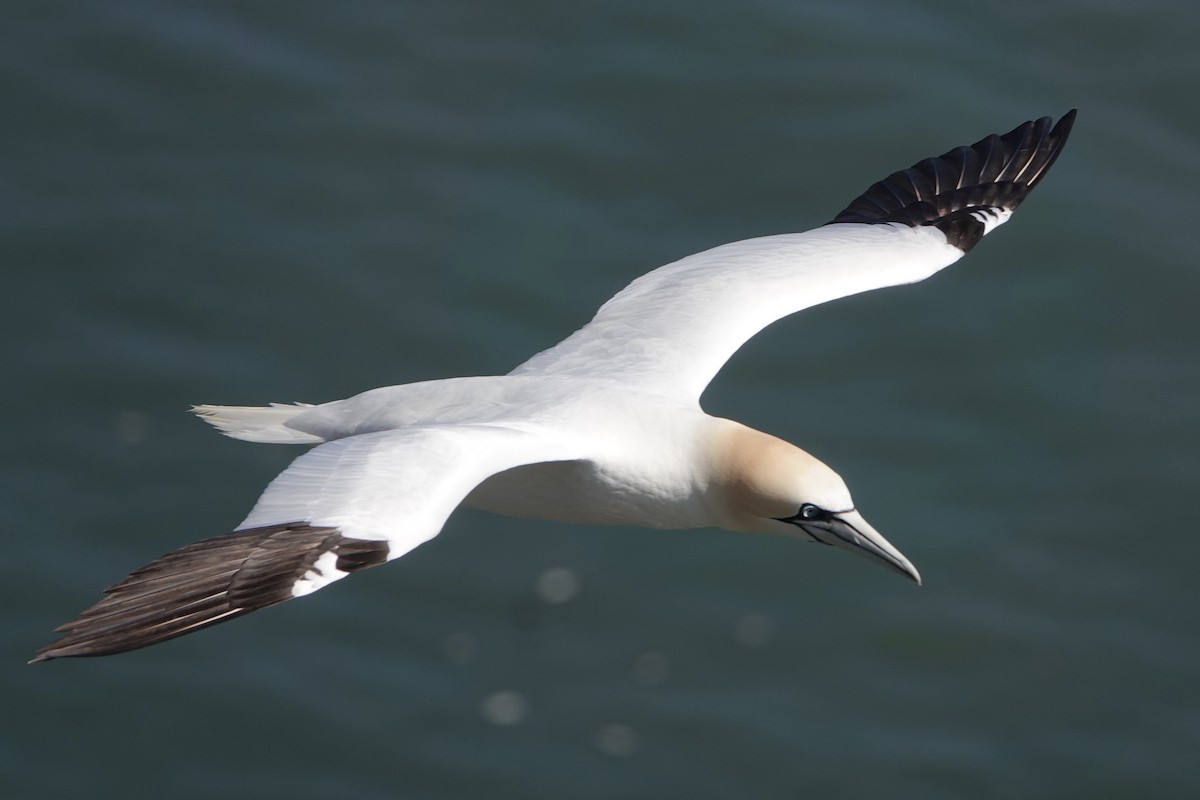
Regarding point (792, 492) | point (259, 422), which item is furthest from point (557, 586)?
point (792, 492)

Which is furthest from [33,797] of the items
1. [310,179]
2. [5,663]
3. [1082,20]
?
[1082,20]

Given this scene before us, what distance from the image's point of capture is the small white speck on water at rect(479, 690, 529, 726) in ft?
31.6

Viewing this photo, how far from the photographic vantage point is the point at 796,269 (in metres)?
9.30

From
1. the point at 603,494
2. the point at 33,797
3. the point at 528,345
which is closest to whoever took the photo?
the point at 603,494

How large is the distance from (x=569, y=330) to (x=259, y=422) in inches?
103

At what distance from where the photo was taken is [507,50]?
12.5 m

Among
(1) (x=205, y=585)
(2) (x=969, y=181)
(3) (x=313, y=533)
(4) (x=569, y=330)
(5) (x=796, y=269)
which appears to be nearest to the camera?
(1) (x=205, y=585)

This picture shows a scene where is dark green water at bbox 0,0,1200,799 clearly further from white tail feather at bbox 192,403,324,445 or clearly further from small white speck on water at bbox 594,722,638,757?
white tail feather at bbox 192,403,324,445

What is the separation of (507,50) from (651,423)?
504cm

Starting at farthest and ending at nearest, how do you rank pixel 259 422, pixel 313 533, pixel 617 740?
pixel 617 740 < pixel 259 422 < pixel 313 533

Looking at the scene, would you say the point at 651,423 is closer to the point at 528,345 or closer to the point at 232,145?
the point at 528,345

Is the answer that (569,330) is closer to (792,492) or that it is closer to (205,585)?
(792,492)

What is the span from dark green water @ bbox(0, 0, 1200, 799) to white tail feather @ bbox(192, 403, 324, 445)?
55.4 inches

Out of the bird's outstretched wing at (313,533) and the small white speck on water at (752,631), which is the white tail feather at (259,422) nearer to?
the bird's outstretched wing at (313,533)
